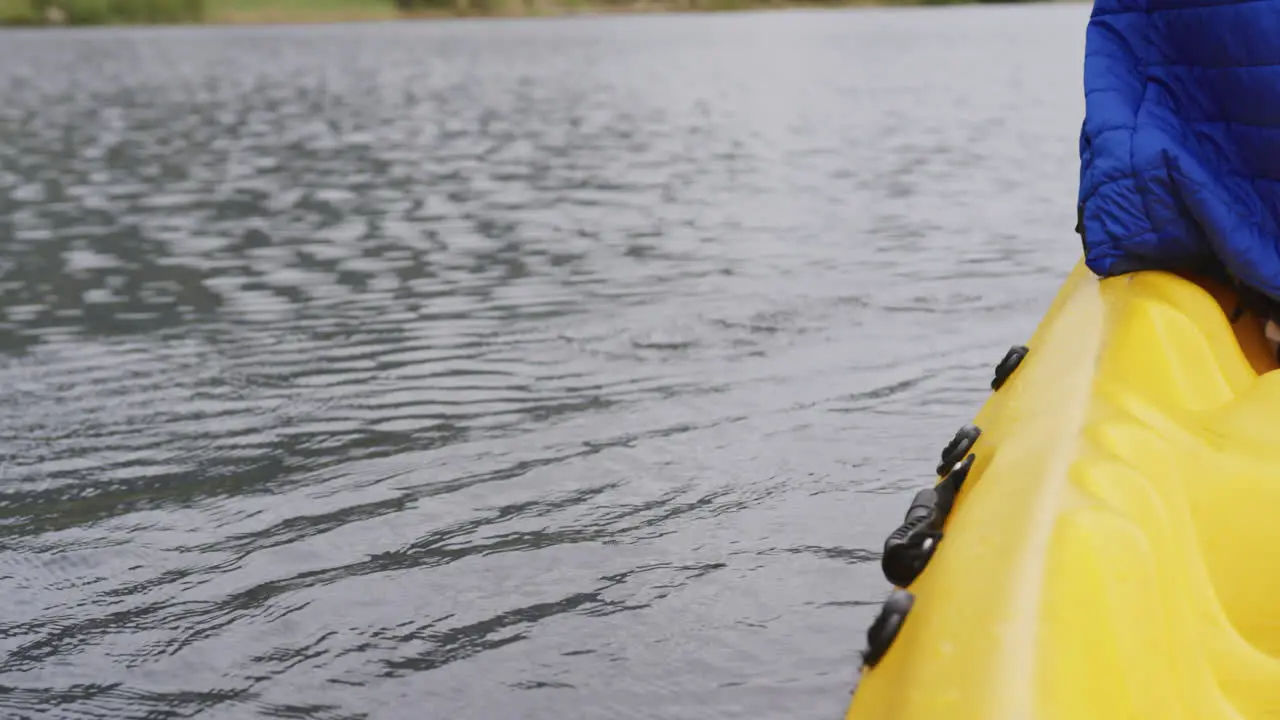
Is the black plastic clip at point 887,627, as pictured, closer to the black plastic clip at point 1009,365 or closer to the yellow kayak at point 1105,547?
the yellow kayak at point 1105,547

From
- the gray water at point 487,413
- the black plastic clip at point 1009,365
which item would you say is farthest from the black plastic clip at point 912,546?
the black plastic clip at point 1009,365

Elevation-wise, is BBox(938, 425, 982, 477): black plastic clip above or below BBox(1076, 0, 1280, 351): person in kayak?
below

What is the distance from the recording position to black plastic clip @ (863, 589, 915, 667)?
2396 mm

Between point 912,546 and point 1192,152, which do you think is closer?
point 912,546

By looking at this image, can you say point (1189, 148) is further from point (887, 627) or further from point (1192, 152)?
point (887, 627)

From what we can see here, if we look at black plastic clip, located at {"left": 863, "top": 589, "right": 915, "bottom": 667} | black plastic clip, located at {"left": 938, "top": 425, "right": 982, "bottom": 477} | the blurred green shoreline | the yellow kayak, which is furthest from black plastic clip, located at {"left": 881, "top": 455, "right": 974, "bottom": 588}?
the blurred green shoreline

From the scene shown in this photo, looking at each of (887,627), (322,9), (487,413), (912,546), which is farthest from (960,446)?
(322,9)

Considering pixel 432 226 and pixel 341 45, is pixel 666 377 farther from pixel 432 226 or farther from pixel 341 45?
pixel 341 45

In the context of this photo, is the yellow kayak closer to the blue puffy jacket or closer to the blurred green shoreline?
the blue puffy jacket

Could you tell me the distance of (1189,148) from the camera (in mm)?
3719

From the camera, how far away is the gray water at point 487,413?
149 inches

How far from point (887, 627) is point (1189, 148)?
6.47ft

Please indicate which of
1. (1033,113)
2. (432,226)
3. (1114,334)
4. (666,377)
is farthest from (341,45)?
(1114,334)

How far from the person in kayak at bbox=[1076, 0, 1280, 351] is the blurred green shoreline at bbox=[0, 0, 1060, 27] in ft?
226
